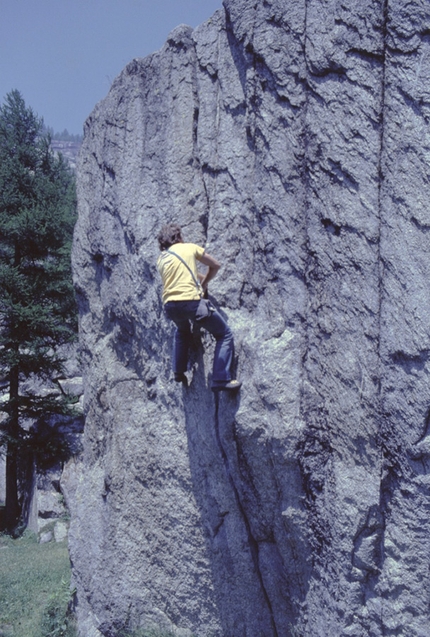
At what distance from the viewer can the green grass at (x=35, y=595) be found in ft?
30.1

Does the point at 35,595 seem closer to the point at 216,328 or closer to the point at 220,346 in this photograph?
the point at 220,346

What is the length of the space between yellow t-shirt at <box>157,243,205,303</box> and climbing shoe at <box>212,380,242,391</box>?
103 cm

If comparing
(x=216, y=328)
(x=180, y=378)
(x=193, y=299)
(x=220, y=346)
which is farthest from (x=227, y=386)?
(x=193, y=299)

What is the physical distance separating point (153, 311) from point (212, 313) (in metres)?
1.60

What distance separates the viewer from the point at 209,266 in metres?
6.98

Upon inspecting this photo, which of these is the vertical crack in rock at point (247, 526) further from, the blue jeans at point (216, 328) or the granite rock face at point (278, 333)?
the blue jeans at point (216, 328)

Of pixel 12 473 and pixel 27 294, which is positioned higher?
pixel 27 294

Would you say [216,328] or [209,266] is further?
[209,266]

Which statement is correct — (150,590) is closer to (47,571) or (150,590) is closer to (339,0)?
(47,571)

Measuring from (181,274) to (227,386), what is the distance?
1.40 metres

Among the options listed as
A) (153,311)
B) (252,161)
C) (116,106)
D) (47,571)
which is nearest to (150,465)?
(153,311)

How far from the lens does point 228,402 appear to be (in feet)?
23.2

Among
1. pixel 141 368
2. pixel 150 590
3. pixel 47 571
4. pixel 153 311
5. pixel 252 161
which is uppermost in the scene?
pixel 252 161

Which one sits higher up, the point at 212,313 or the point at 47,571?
the point at 212,313
